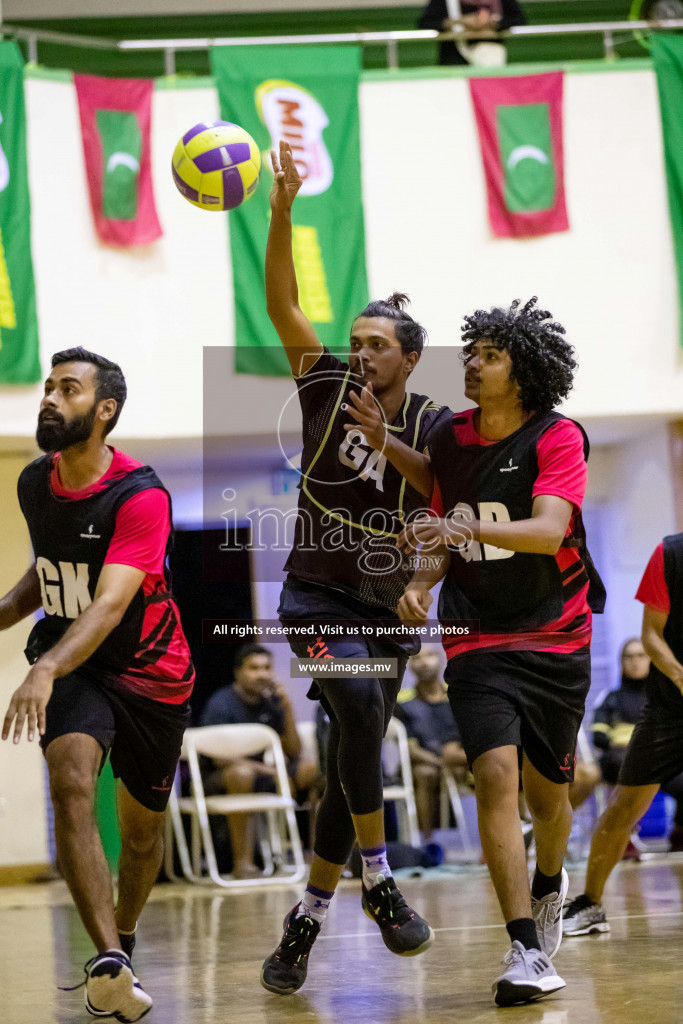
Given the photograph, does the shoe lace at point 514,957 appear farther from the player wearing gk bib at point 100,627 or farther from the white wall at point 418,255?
the white wall at point 418,255

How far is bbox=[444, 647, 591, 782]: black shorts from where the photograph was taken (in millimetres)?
3898

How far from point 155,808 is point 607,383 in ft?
20.7

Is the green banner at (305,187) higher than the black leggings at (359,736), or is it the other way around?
the green banner at (305,187)

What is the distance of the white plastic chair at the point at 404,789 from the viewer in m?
8.96

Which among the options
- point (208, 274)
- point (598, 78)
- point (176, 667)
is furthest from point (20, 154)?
point (176, 667)

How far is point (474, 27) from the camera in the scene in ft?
31.6

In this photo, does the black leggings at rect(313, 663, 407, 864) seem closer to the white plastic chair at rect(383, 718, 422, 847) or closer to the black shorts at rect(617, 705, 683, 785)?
the black shorts at rect(617, 705, 683, 785)

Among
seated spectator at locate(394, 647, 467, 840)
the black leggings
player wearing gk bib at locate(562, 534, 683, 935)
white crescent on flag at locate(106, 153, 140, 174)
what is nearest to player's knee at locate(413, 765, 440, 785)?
seated spectator at locate(394, 647, 467, 840)

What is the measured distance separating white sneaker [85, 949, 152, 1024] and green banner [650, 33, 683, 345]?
291 inches

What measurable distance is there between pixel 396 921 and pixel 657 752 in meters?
1.75

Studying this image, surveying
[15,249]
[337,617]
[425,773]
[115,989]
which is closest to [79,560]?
[337,617]

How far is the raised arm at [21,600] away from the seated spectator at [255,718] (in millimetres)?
4902

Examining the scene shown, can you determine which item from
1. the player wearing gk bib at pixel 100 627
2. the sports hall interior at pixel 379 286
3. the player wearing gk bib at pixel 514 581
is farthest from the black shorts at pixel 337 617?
the sports hall interior at pixel 379 286

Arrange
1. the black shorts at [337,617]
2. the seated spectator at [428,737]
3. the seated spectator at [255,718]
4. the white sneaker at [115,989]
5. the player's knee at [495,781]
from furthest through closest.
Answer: the seated spectator at [428,737] → the seated spectator at [255,718] → the black shorts at [337,617] → the player's knee at [495,781] → the white sneaker at [115,989]
